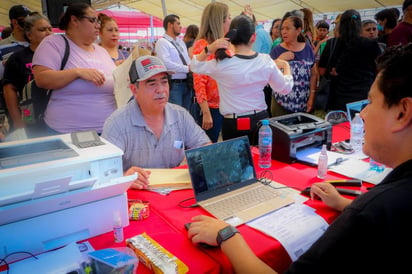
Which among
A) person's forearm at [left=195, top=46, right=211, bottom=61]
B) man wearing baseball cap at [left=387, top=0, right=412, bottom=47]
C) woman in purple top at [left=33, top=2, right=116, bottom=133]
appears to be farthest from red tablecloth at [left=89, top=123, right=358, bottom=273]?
man wearing baseball cap at [left=387, top=0, right=412, bottom=47]

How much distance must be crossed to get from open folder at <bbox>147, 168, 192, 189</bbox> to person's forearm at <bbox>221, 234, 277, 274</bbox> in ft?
1.75

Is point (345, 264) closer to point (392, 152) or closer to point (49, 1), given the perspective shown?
point (392, 152)

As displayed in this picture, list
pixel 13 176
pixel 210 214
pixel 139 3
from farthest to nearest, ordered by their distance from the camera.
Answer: pixel 139 3 < pixel 210 214 < pixel 13 176

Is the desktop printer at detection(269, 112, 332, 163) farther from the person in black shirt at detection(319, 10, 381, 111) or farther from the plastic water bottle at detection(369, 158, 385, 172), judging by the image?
the person in black shirt at detection(319, 10, 381, 111)

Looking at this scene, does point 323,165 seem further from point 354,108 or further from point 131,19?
point 131,19

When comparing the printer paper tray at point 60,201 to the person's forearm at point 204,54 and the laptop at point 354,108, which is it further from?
the laptop at point 354,108

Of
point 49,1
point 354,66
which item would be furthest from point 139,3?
point 354,66

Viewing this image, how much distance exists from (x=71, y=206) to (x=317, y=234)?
33.2 inches

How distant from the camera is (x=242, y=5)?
1047 centimetres

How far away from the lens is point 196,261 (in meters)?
0.92

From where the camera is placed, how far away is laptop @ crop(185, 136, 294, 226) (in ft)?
3.99

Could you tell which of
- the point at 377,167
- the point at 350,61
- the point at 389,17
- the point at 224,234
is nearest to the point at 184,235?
the point at 224,234

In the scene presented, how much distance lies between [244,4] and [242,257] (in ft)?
35.1

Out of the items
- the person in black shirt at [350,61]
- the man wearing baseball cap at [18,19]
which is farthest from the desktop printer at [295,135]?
the man wearing baseball cap at [18,19]
